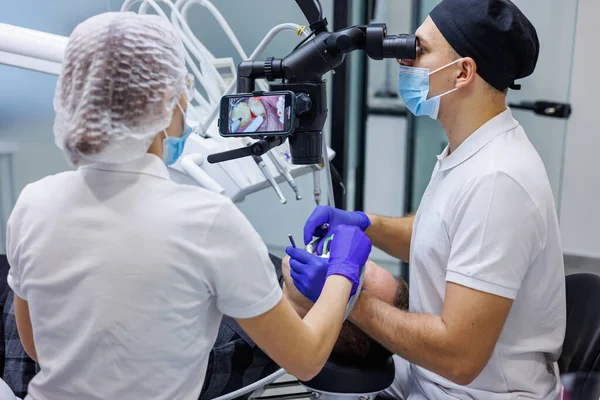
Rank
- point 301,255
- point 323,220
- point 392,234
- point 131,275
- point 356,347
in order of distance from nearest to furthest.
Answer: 1. point 131,275
2. point 301,255
3. point 356,347
4. point 323,220
5. point 392,234

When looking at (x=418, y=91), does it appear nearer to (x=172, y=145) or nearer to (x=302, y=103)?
(x=302, y=103)

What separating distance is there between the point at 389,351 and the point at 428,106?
1.75ft

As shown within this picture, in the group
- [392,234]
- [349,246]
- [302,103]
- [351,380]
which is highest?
[302,103]

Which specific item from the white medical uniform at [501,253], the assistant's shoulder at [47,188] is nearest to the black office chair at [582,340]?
the white medical uniform at [501,253]

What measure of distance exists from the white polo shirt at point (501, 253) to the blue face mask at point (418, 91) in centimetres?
11

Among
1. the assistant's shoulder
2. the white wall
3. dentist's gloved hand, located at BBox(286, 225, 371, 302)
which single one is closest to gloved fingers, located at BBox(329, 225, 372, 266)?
dentist's gloved hand, located at BBox(286, 225, 371, 302)

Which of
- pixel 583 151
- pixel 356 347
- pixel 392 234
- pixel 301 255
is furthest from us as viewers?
pixel 583 151

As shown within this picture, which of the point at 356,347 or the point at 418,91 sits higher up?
the point at 418,91

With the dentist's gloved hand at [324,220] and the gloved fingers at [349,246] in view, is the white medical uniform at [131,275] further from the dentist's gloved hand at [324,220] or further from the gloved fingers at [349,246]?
the dentist's gloved hand at [324,220]

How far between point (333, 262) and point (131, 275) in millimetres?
412

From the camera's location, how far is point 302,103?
1.15 m

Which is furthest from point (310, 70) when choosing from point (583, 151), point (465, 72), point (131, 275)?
point (583, 151)

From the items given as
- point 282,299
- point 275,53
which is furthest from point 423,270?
point 275,53

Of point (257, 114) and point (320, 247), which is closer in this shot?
point (257, 114)
